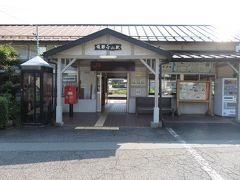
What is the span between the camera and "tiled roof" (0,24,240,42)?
15836 millimetres

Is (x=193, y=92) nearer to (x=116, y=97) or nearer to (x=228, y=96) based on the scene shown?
(x=228, y=96)

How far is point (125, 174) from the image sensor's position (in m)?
5.69

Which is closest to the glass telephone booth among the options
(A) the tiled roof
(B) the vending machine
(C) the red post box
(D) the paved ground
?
(D) the paved ground

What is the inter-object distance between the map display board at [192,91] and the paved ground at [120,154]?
4.73 metres

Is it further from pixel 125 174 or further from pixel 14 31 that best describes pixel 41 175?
pixel 14 31

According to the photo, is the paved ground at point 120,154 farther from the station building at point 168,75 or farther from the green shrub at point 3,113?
the station building at point 168,75

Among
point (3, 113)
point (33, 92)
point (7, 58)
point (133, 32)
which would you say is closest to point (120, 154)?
point (3, 113)

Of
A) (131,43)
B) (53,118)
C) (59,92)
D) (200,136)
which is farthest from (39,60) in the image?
(200,136)

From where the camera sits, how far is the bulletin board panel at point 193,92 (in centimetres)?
1526

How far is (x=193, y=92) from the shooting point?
1534 cm

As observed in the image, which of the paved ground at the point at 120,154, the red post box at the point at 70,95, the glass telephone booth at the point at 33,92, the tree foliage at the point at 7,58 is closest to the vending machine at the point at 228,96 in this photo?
the paved ground at the point at 120,154

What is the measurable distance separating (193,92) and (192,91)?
0.24ft

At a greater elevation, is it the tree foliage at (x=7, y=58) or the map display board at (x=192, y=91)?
the tree foliage at (x=7, y=58)

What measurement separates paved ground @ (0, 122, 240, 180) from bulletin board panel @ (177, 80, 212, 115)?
183 inches
